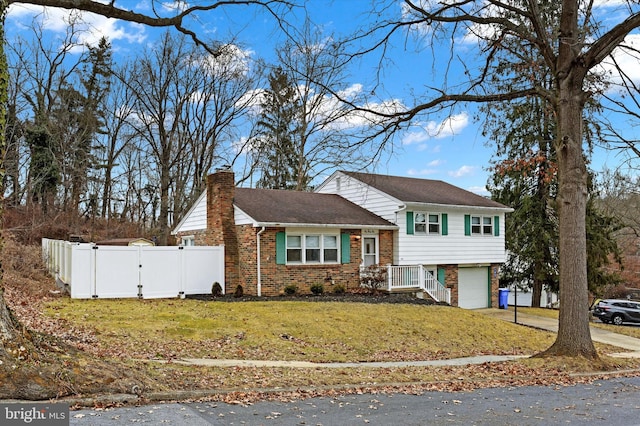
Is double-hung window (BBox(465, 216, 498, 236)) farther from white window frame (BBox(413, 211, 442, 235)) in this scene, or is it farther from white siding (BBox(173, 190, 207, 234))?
white siding (BBox(173, 190, 207, 234))

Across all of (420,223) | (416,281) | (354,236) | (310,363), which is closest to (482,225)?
(420,223)

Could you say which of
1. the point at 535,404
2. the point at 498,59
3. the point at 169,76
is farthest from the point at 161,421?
the point at 169,76

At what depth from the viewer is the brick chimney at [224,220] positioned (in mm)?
21344

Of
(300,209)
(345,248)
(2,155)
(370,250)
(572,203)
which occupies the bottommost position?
(370,250)

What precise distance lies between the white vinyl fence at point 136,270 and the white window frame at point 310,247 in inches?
106

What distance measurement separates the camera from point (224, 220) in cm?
2197

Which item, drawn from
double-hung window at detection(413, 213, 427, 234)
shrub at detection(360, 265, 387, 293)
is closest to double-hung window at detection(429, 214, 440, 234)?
double-hung window at detection(413, 213, 427, 234)

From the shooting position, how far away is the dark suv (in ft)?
95.9

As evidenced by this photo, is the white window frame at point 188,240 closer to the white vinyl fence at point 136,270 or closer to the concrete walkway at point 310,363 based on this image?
the white vinyl fence at point 136,270

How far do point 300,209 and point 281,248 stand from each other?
282 cm

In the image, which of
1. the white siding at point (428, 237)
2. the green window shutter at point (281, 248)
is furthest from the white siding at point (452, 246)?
the green window shutter at point (281, 248)

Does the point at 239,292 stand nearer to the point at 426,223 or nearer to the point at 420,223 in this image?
the point at 420,223

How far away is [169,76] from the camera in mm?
34562

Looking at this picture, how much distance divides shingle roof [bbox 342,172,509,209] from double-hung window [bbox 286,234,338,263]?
341 centimetres
